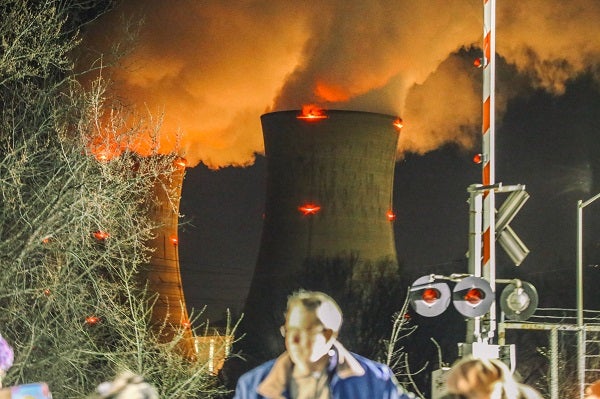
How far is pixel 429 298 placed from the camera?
6.04m

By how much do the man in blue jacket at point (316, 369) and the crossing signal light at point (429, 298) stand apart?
2955 mm

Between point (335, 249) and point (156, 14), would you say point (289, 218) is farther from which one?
point (156, 14)

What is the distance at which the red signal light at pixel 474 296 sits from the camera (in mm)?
6023

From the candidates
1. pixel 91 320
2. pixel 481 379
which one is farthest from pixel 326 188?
pixel 481 379

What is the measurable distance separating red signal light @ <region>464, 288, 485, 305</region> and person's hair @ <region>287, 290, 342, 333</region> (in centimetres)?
309

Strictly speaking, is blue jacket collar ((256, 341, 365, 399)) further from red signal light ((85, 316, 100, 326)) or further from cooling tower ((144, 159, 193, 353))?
cooling tower ((144, 159, 193, 353))

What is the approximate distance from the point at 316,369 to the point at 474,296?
3125mm

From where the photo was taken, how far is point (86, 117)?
35.2 feet

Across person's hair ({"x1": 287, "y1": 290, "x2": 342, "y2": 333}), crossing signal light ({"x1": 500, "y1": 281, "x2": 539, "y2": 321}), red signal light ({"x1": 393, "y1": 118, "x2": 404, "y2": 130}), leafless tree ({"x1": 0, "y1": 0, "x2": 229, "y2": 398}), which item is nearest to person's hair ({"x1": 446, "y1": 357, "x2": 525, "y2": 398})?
person's hair ({"x1": 287, "y1": 290, "x2": 342, "y2": 333})

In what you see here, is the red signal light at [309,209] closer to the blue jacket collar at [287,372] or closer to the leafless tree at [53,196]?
the leafless tree at [53,196]

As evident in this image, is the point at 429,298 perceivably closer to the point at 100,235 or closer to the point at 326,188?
the point at 100,235

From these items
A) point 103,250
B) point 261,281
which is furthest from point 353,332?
point 103,250

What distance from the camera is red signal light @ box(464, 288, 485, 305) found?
6.02m

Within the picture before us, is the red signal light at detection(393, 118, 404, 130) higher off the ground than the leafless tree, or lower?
higher
